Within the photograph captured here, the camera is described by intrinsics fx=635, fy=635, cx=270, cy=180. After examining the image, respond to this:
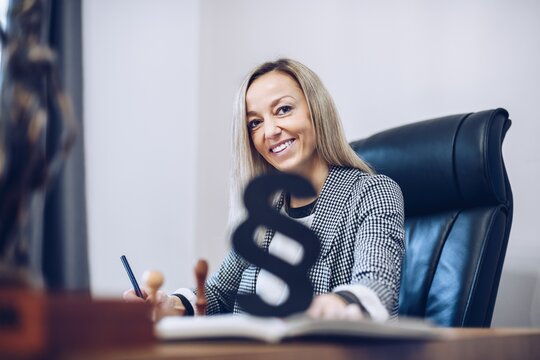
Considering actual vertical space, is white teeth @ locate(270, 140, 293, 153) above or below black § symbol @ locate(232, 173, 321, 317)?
above

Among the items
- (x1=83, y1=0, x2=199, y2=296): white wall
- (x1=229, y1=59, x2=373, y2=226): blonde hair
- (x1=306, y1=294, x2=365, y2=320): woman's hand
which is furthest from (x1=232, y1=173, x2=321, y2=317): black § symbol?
(x1=83, y1=0, x2=199, y2=296): white wall

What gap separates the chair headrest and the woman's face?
18 centimetres

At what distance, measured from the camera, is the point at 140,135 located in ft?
7.93

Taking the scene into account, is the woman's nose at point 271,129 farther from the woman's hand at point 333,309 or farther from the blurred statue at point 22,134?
the blurred statue at point 22,134

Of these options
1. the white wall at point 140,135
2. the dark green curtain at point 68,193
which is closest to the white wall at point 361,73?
the white wall at point 140,135

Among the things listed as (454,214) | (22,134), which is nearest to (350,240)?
(454,214)

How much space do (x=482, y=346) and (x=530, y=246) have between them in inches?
40.5

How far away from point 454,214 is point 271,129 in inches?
19.2

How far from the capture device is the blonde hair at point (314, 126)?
1577 millimetres

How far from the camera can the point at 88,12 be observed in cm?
229

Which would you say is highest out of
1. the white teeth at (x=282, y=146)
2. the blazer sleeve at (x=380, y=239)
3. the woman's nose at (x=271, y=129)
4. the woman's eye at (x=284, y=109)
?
the woman's eye at (x=284, y=109)

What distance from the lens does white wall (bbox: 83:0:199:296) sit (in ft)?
7.50

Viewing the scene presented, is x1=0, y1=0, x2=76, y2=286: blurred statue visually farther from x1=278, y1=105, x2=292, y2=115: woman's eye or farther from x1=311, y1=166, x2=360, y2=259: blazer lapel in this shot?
x1=278, y1=105, x2=292, y2=115: woman's eye

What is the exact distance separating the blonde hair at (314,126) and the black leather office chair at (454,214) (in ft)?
0.45
